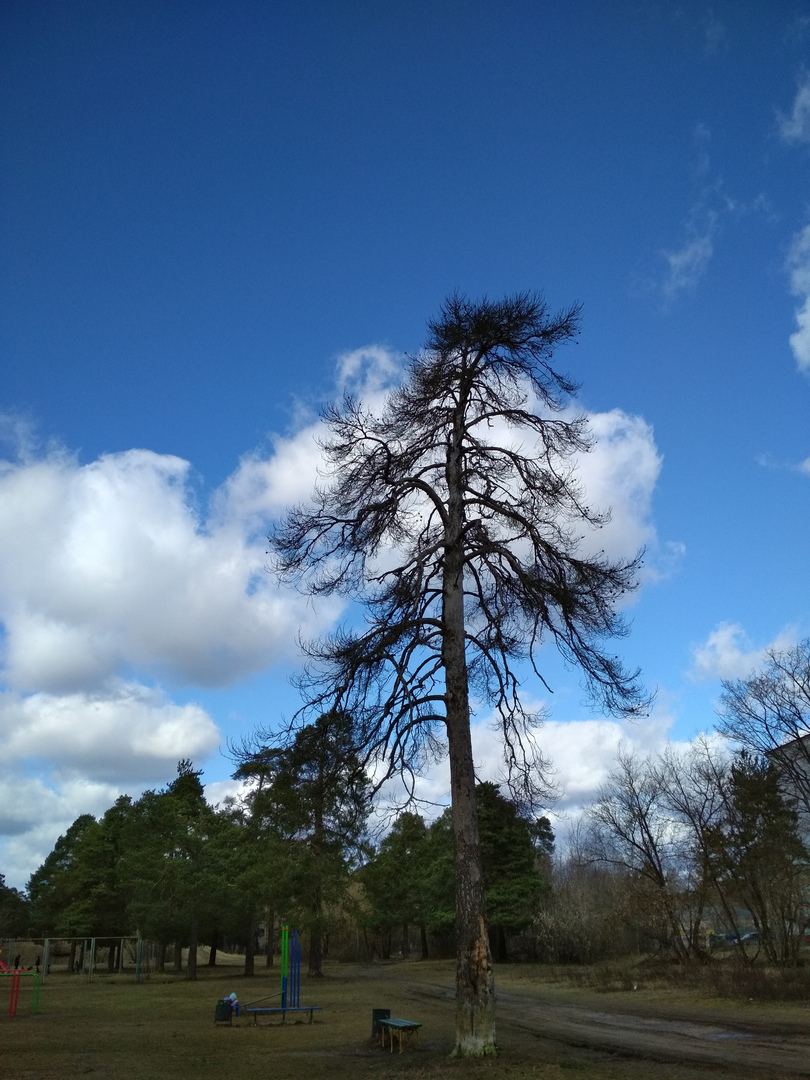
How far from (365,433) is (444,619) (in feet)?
12.5

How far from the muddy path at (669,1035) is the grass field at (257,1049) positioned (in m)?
0.59

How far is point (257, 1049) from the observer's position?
14984 mm

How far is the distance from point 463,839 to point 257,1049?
21.7ft

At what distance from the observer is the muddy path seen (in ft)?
38.9

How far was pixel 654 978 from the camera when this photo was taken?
29891mm

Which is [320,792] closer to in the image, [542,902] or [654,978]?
[654,978]

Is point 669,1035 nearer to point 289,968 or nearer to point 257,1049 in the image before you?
point 257,1049

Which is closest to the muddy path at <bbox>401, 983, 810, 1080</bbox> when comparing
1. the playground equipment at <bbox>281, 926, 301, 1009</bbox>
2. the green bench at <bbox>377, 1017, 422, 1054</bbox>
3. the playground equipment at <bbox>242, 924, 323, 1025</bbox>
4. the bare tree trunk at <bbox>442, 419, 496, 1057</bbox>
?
the green bench at <bbox>377, 1017, 422, 1054</bbox>

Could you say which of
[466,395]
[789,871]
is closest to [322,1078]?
[466,395]

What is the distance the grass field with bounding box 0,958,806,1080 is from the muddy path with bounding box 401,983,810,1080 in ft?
1.94

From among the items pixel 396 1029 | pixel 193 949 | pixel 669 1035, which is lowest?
pixel 669 1035

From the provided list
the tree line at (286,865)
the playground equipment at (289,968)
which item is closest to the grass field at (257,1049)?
the playground equipment at (289,968)

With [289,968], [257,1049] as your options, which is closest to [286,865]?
[289,968]

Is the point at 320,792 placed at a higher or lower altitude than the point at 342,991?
higher
